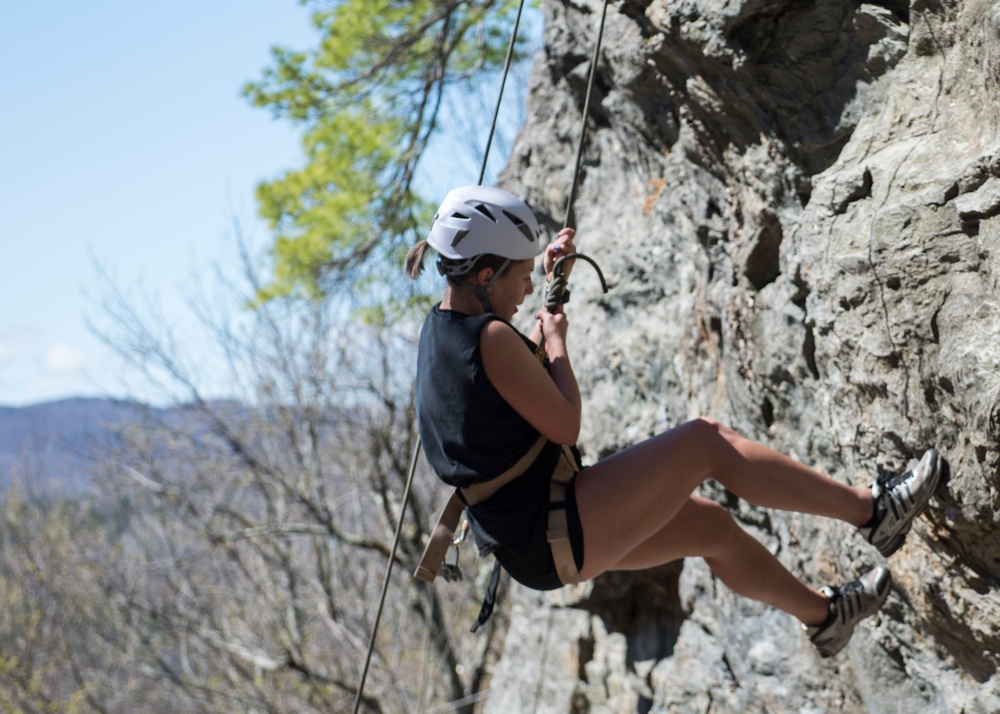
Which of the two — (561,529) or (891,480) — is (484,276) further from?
(891,480)

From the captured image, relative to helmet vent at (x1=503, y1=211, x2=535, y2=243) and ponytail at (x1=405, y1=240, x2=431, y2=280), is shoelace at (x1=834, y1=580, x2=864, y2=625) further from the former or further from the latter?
ponytail at (x1=405, y1=240, x2=431, y2=280)

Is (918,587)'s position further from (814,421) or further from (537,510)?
(537,510)

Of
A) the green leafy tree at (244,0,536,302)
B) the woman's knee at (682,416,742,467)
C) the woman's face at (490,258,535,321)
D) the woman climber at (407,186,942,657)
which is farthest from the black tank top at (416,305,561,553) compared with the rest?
the green leafy tree at (244,0,536,302)

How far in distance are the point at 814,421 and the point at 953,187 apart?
1.37 metres

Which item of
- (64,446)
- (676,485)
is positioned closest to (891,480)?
(676,485)

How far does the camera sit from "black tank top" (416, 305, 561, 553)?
2.97 meters

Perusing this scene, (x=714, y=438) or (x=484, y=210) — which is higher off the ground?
(x=484, y=210)

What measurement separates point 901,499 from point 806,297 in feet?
3.40

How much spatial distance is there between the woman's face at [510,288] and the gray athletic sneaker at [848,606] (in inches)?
60.1

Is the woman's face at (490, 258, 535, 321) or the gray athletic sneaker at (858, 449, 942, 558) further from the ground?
the woman's face at (490, 258, 535, 321)

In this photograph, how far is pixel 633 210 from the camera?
6.22 meters

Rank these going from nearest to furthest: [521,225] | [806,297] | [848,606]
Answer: [521,225] → [848,606] → [806,297]

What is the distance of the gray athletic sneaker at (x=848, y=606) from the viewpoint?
344cm

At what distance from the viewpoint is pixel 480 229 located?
10.0 ft
